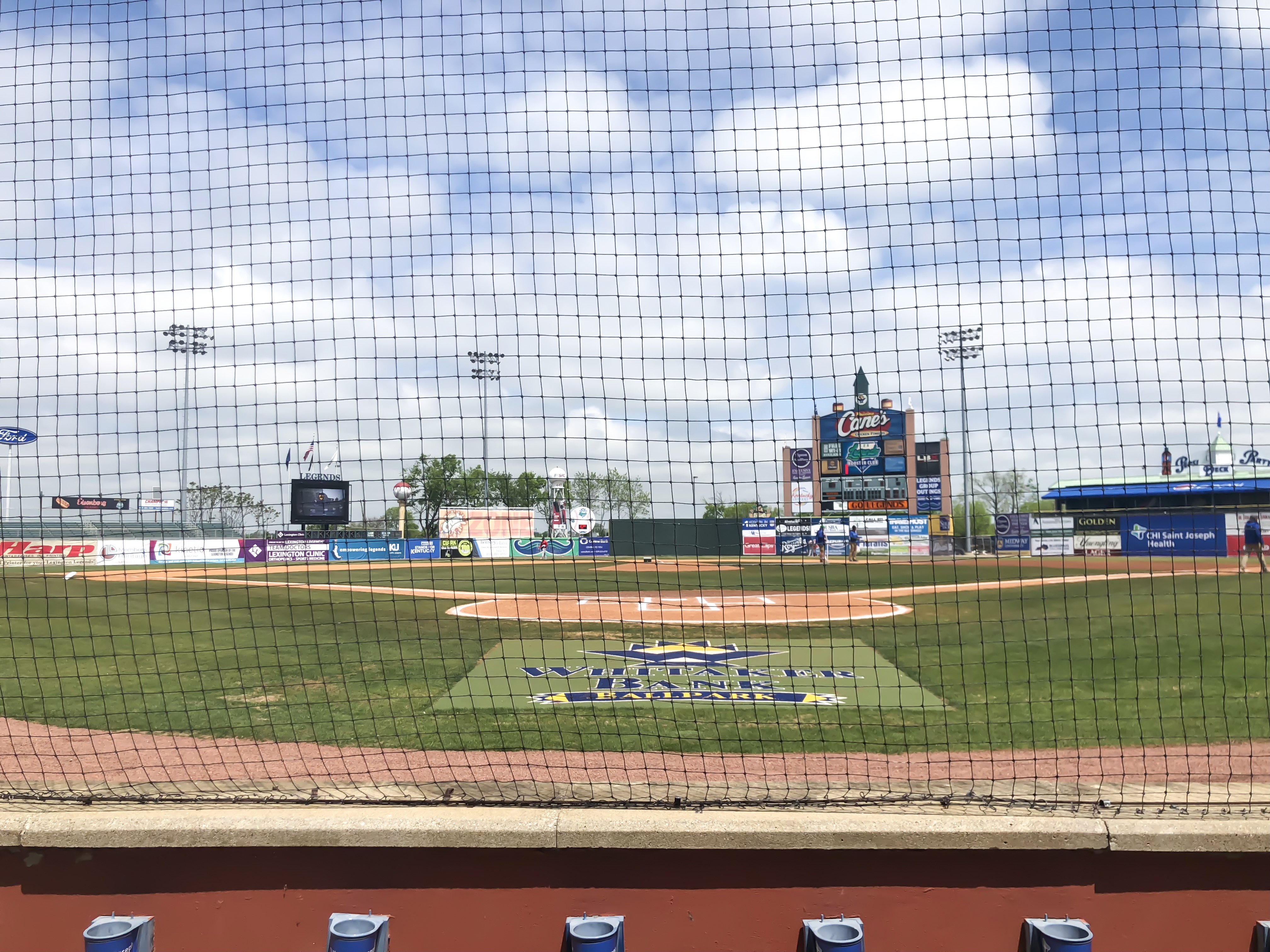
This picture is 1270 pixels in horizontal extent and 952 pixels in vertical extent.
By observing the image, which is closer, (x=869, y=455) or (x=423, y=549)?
(x=869, y=455)

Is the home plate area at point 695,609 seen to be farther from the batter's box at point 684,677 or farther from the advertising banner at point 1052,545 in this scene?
the advertising banner at point 1052,545

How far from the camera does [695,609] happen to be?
1526cm

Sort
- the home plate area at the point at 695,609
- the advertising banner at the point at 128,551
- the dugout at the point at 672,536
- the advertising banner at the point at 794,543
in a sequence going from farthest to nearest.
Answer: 1. the advertising banner at the point at 794,543
2. the advertising banner at the point at 128,551
3. the dugout at the point at 672,536
4. the home plate area at the point at 695,609

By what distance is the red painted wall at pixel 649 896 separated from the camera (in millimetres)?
2846

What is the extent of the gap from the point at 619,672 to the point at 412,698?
223 cm

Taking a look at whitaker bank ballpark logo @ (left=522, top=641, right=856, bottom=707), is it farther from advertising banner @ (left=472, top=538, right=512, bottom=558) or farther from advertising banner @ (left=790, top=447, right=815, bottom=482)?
advertising banner @ (left=472, top=538, right=512, bottom=558)

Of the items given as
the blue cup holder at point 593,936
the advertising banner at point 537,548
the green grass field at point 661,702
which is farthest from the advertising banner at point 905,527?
the blue cup holder at point 593,936

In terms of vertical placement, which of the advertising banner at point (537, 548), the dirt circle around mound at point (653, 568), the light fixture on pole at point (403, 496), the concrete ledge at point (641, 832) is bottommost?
the dirt circle around mound at point (653, 568)

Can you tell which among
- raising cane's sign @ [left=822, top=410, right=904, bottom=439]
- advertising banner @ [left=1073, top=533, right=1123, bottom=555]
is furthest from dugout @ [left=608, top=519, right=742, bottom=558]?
advertising banner @ [left=1073, top=533, right=1123, bottom=555]

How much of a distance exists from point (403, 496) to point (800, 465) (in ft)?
10.4

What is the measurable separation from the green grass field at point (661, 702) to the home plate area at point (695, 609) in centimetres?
43

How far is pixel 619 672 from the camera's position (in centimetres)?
897

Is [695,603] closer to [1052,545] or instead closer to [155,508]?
[155,508]

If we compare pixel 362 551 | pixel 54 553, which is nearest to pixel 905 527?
pixel 362 551
